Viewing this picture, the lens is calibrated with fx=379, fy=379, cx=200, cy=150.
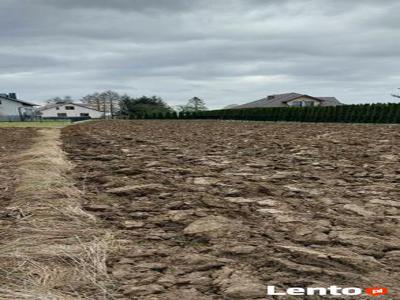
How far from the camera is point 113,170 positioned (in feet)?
19.0

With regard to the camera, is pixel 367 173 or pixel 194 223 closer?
pixel 194 223

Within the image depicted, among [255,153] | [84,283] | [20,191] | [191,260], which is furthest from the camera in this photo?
[255,153]

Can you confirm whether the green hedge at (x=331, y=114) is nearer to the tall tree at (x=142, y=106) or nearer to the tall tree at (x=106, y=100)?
the tall tree at (x=142, y=106)

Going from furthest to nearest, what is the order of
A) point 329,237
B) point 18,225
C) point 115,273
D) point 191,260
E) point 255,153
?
point 255,153 < point 18,225 < point 329,237 < point 191,260 < point 115,273

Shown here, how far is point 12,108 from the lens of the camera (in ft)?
200

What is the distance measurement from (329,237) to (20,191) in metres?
3.29

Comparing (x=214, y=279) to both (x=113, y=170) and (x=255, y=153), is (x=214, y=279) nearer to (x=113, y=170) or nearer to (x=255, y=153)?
(x=113, y=170)

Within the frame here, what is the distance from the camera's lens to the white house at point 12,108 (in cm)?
5844

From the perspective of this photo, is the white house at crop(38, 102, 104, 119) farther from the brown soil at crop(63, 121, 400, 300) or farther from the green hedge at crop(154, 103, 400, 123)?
the brown soil at crop(63, 121, 400, 300)

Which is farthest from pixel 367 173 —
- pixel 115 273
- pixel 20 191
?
pixel 20 191

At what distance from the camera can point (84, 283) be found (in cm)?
213

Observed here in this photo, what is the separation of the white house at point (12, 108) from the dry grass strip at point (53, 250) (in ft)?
196

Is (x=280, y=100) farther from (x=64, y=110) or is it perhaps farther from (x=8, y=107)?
(x=64, y=110)

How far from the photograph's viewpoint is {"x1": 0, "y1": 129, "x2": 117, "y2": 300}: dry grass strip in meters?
2.06
